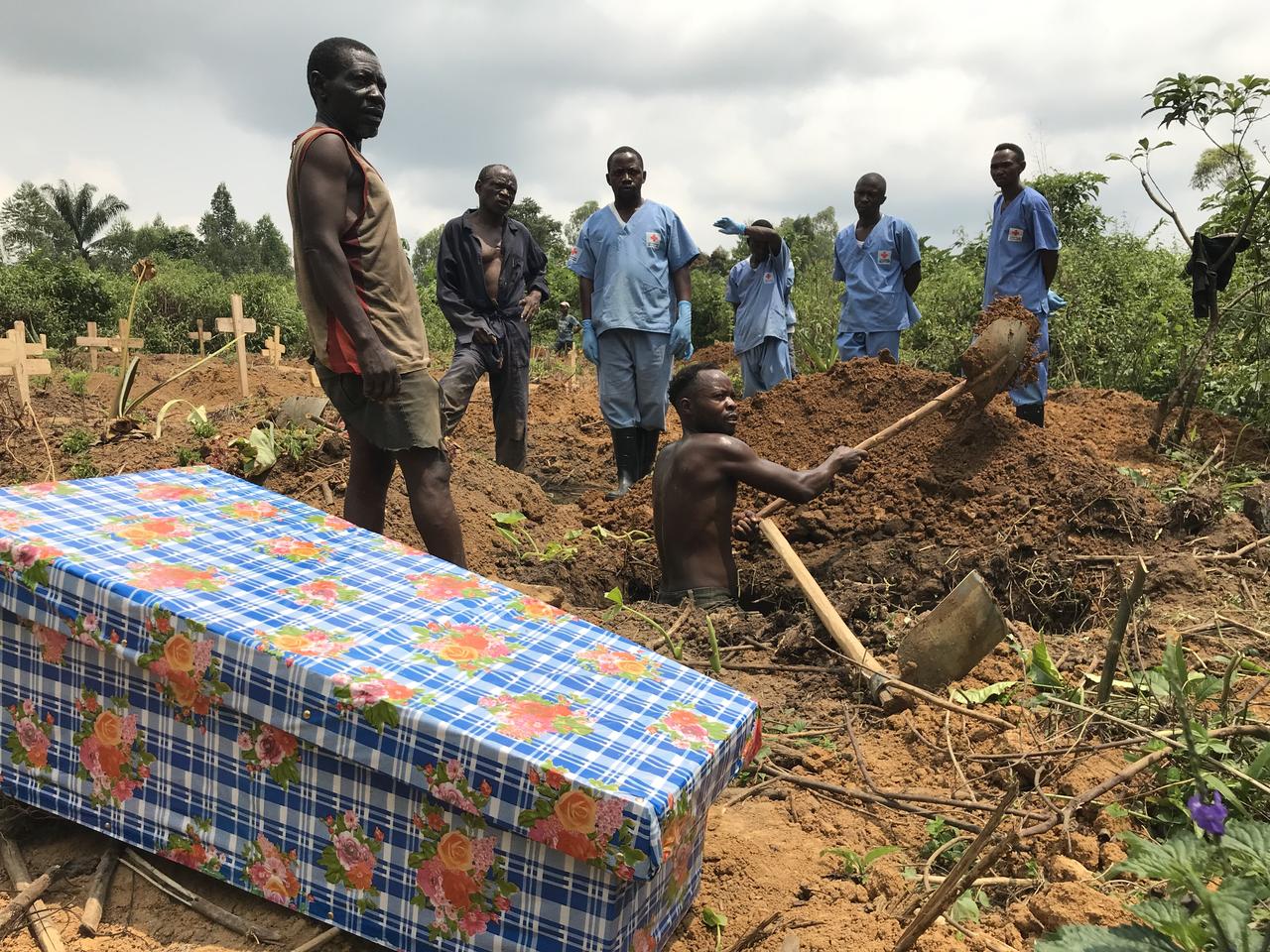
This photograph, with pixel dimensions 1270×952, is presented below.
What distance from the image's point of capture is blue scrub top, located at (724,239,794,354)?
656cm

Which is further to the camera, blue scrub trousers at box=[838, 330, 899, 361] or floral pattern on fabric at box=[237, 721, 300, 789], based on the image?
blue scrub trousers at box=[838, 330, 899, 361]

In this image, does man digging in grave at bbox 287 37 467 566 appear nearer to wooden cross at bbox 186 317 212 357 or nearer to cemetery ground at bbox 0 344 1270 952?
cemetery ground at bbox 0 344 1270 952

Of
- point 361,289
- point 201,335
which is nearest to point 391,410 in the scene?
point 361,289

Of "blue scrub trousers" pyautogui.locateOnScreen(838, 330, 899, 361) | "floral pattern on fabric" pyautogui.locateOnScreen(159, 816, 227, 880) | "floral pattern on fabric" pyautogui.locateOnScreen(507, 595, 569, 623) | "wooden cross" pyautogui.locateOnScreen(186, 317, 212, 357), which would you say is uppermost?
"blue scrub trousers" pyautogui.locateOnScreen(838, 330, 899, 361)

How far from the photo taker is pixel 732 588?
358 cm

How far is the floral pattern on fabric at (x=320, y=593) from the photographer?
1.75m

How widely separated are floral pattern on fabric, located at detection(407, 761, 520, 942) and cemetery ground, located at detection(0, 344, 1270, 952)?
242mm

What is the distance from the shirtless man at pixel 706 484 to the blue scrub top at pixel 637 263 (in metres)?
2.10

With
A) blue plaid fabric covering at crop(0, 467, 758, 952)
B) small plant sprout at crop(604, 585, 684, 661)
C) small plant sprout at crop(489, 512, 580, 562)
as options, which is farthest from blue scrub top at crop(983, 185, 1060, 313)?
blue plaid fabric covering at crop(0, 467, 758, 952)

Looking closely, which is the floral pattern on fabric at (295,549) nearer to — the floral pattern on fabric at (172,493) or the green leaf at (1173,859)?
the floral pattern on fabric at (172,493)

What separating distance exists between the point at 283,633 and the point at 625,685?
2.04ft

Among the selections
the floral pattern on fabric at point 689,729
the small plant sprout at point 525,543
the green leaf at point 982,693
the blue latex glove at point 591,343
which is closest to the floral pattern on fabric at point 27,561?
the floral pattern on fabric at point 689,729

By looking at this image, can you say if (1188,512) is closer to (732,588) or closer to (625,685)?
(732,588)

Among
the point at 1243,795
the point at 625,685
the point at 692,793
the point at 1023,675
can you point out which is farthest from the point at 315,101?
the point at 1243,795
